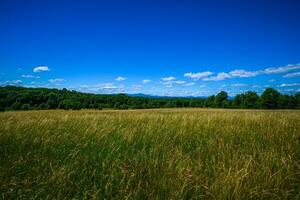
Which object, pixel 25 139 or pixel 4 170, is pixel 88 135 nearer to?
pixel 25 139

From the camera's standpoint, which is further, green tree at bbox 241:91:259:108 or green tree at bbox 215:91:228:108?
green tree at bbox 215:91:228:108

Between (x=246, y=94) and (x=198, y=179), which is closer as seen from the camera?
(x=198, y=179)

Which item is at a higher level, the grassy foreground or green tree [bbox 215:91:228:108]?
green tree [bbox 215:91:228:108]

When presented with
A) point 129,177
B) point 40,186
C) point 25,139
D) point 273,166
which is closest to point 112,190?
point 129,177

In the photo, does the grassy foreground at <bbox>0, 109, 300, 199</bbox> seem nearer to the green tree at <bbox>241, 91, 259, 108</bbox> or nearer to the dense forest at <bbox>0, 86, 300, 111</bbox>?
the dense forest at <bbox>0, 86, 300, 111</bbox>

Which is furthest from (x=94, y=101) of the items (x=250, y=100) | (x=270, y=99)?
(x=270, y=99)

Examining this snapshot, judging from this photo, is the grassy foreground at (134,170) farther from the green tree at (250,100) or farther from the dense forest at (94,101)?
the green tree at (250,100)

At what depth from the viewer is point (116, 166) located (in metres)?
2.33

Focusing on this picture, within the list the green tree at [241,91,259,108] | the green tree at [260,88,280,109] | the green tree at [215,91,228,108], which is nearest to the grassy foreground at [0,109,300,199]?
the green tree at [260,88,280,109]

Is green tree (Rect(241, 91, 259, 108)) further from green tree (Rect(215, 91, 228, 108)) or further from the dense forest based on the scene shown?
green tree (Rect(215, 91, 228, 108))

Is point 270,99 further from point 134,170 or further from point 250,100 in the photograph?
point 134,170

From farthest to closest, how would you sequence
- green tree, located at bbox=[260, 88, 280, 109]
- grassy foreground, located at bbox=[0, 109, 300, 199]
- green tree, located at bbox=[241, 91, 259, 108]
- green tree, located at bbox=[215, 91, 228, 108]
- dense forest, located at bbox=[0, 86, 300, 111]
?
green tree, located at bbox=[215, 91, 228, 108] < green tree, located at bbox=[241, 91, 259, 108] < green tree, located at bbox=[260, 88, 280, 109] < dense forest, located at bbox=[0, 86, 300, 111] < grassy foreground, located at bbox=[0, 109, 300, 199]

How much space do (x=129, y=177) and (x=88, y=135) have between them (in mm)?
1620

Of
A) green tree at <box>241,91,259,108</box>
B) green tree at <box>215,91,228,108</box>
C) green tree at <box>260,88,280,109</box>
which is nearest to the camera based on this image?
green tree at <box>260,88,280,109</box>
